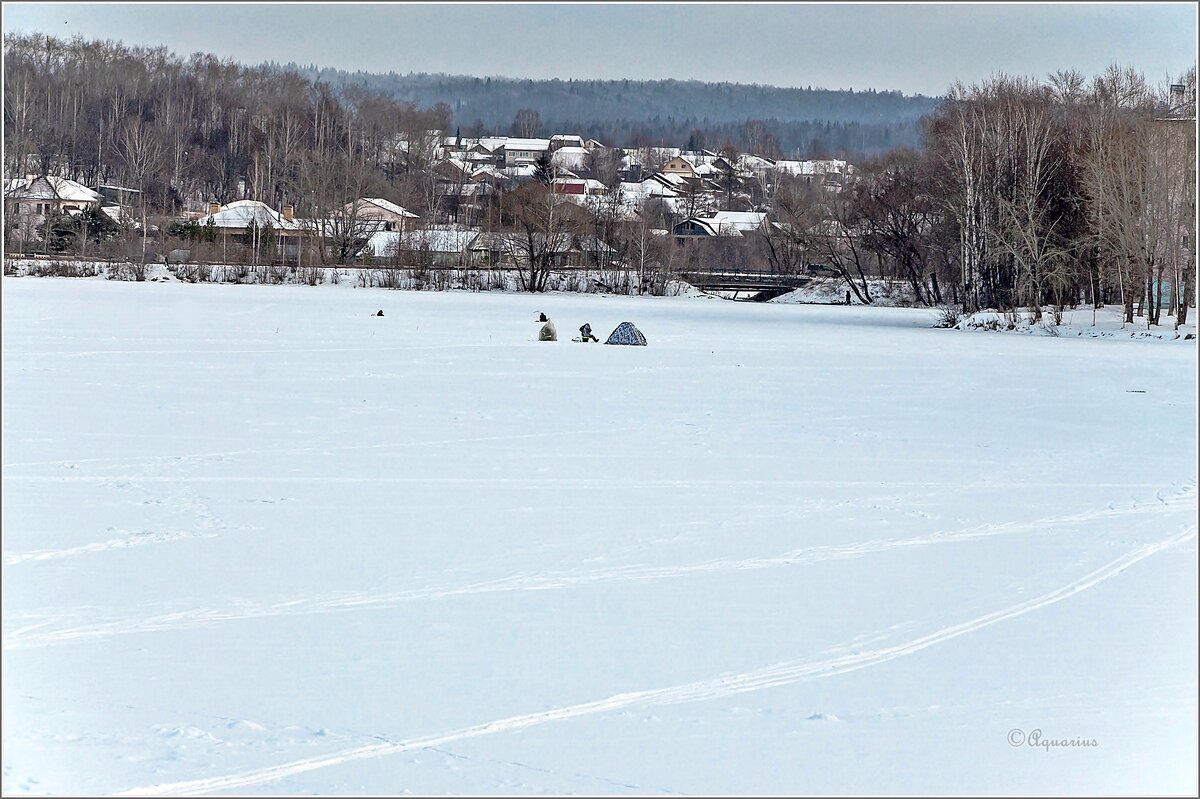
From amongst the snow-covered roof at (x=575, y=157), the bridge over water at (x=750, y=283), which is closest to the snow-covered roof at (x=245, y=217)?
the bridge over water at (x=750, y=283)

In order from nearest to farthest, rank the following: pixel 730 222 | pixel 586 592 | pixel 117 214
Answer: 1. pixel 586 592
2. pixel 117 214
3. pixel 730 222

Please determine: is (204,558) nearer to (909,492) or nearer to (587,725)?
(587,725)

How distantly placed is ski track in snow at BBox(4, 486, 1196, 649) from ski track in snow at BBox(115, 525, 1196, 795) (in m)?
1.54

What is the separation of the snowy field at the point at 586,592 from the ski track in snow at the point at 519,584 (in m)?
0.04

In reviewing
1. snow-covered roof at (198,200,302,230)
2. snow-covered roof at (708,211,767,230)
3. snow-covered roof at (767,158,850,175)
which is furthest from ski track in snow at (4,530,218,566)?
snow-covered roof at (767,158,850,175)

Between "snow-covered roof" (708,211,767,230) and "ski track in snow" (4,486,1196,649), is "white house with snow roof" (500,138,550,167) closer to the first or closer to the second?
"snow-covered roof" (708,211,767,230)

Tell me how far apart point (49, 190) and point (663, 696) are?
85103 millimetres

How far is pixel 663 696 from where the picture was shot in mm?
6191

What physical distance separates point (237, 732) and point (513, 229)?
6118cm

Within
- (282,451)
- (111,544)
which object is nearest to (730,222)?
(282,451)

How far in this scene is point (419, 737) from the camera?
565 cm

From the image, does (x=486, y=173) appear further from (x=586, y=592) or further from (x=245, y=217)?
(x=586, y=592)

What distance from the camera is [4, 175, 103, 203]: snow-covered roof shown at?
251ft

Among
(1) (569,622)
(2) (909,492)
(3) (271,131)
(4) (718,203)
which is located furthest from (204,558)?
(4) (718,203)
